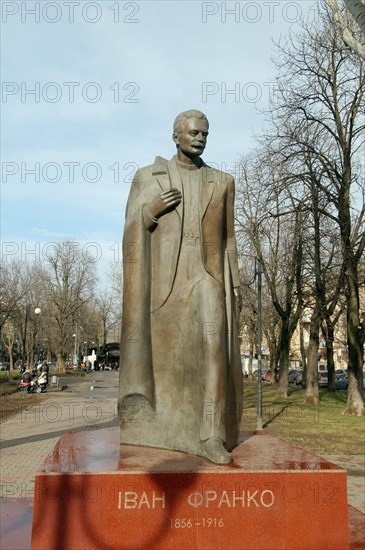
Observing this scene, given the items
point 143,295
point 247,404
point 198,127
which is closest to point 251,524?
point 143,295

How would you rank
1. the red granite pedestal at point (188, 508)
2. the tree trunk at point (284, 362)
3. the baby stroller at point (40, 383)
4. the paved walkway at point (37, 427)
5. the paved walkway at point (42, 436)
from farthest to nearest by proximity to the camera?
the baby stroller at point (40, 383)
the tree trunk at point (284, 362)
the paved walkway at point (37, 427)
the paved walkway at point (42, 436)
the red granite pedestal at point (188, 508)

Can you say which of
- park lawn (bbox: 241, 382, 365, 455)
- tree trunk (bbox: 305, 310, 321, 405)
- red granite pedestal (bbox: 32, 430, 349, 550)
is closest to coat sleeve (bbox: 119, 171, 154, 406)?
red granite pedestal (bbox: 32, 430, 349, 550)

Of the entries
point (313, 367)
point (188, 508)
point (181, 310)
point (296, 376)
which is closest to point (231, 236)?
point (181, 310)

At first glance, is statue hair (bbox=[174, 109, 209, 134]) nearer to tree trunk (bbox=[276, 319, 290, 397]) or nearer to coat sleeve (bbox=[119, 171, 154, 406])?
coat sleeve (bbox=[119, 171, 154, 406])

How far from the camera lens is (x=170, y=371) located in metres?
5.46

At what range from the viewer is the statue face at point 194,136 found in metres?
5.71

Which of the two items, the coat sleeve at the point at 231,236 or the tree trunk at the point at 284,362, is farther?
the tree trunk at the point at 284,362

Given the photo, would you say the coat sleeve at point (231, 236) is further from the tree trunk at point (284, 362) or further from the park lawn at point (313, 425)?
the tree trunk at point (284, 362)

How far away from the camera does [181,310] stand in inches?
215

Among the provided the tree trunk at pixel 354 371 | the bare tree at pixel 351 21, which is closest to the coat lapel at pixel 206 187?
the bare tree at pixel 351 21

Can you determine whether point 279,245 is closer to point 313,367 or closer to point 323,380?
point 313,367

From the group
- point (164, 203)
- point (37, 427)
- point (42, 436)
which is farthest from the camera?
point (37, 427)

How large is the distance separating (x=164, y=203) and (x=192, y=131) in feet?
2.45

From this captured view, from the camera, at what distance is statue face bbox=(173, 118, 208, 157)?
5.71 metres
